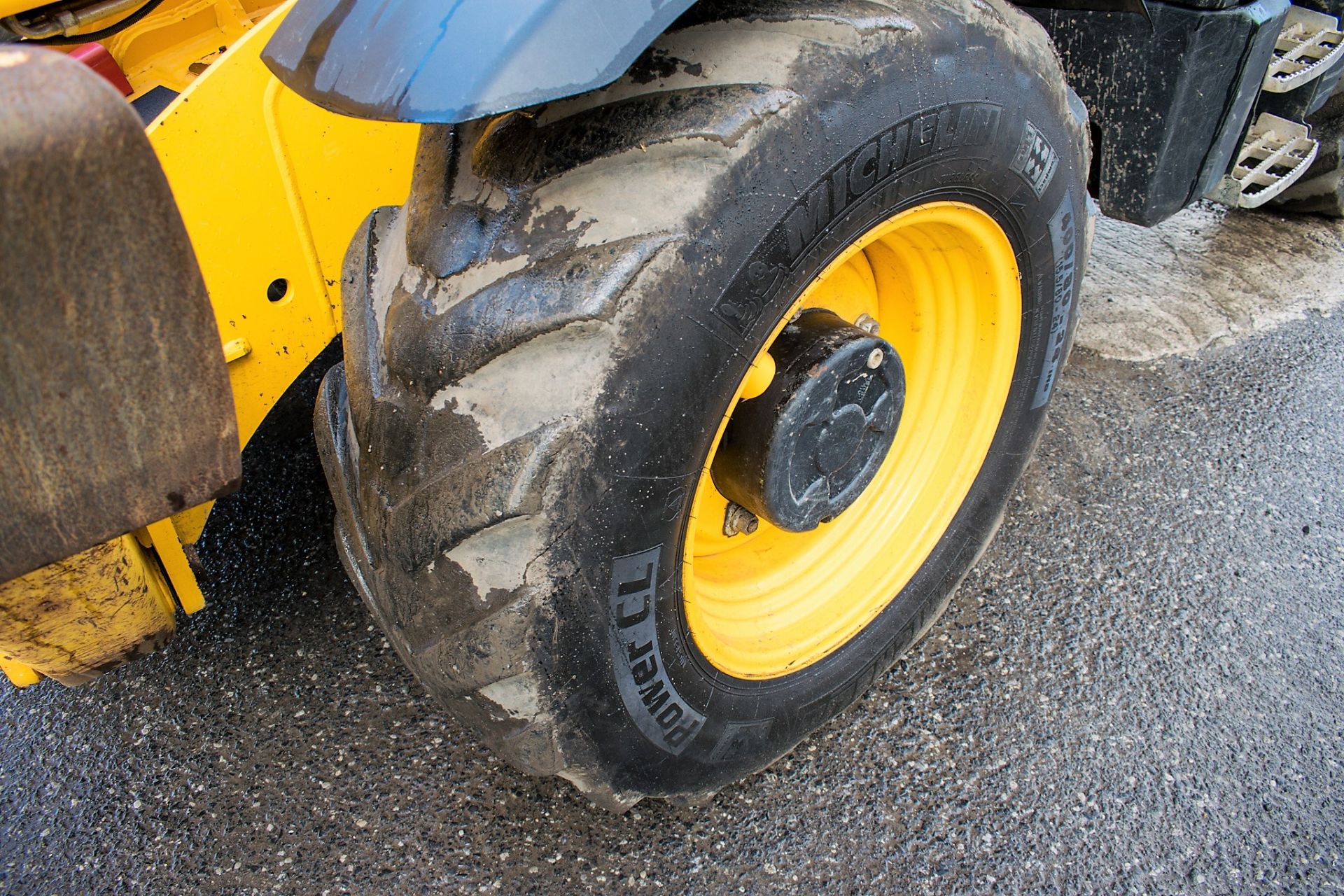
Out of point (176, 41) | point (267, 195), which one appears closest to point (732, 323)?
point (267, 195)

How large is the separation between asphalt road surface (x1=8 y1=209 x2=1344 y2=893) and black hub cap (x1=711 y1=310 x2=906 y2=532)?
0.58 meters

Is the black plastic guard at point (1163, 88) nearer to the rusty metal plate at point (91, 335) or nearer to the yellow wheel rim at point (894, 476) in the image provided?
the yellow wheel rim at point (894, 476)

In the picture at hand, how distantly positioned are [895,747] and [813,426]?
2.40ft

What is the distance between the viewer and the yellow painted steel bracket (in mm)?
1234

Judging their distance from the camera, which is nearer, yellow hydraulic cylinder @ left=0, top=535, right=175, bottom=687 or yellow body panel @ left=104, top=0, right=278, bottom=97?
yellow hydraulic cylinder @ left=0, top=535, right=175, bottom=687

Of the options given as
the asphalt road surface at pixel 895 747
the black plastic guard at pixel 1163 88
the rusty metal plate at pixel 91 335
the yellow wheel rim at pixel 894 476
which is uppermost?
the rusty metal plate at pixel 91 335

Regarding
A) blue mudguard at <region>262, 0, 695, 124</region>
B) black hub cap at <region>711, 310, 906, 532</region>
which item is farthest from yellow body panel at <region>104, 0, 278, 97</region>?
black hub cap at <region>711, 310, 906, 532</region>

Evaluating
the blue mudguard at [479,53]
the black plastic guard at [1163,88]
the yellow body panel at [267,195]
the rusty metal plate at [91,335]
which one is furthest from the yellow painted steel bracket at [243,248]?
the black plastic guard at [1163,88]

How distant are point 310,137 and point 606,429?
2.24 feet

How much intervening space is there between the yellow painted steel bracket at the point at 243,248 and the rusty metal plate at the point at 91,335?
18.8 inches

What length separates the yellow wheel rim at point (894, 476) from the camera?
1517 millimetres

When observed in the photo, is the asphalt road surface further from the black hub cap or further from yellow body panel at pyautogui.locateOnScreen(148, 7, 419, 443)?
yellow body panel at pyautogui.locateOnScreen(148, 7, 419, 443)

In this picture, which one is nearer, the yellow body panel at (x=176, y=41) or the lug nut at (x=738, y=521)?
the lug nut at (x=738, y=521)

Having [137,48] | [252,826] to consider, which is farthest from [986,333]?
[137,48]
